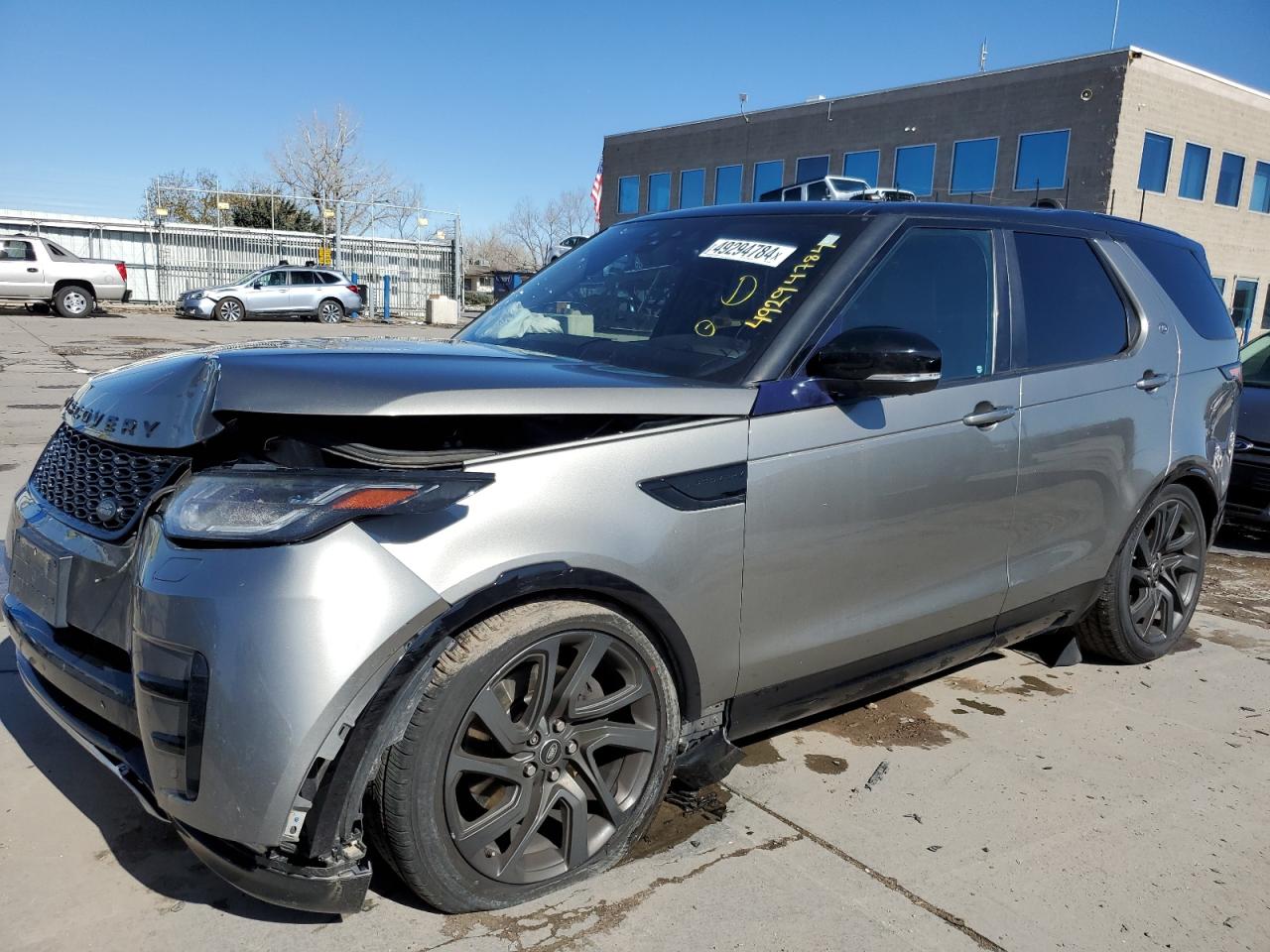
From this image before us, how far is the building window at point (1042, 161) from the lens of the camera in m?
28.8

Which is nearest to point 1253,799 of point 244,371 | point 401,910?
point 401,910

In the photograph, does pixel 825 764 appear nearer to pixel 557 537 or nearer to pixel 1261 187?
pixel 557 537

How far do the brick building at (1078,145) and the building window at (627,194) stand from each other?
6.47 m

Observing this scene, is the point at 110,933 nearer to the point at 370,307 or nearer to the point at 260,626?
the point at 260,626

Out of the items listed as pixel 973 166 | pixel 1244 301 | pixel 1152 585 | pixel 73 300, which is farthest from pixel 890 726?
pixel 1244 301

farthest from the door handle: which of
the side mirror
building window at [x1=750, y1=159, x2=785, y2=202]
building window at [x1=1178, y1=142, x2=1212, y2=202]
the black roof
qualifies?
building window at [x1=750, y1=159, x2=785, y2=202]

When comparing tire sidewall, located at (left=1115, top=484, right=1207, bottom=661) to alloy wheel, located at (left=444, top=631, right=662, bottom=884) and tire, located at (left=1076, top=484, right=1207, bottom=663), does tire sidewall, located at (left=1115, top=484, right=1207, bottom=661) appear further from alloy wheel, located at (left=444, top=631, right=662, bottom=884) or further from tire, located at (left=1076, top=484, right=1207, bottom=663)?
alloy wheel, located at (left=444, top=631, right=662, bottom=884)

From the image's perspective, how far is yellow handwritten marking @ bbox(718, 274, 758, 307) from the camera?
307 centimetres

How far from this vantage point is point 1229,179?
31250 mm

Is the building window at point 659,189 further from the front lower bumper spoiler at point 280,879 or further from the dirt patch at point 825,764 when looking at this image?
the front lower bumper spoiler at point 280,879

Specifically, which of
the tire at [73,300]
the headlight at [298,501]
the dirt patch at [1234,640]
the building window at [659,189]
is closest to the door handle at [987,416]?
the headlight at [298,501]

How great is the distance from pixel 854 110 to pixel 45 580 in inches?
1389

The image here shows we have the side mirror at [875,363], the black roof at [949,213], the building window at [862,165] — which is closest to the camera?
the side mirror at [875,363]

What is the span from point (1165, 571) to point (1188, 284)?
4.28 feet
